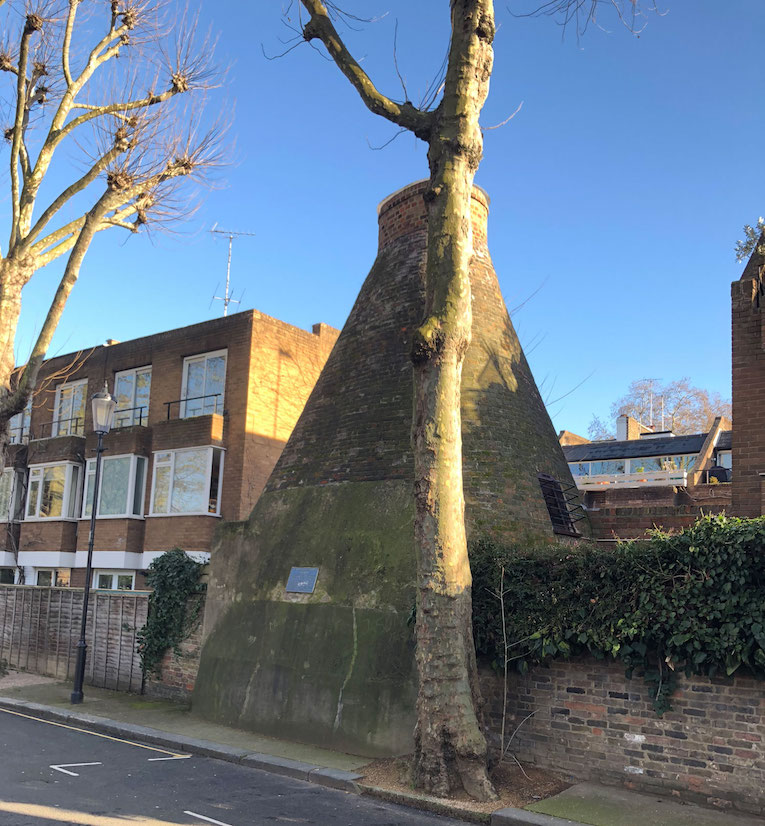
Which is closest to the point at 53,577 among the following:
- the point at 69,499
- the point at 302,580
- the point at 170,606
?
the point at 69,499

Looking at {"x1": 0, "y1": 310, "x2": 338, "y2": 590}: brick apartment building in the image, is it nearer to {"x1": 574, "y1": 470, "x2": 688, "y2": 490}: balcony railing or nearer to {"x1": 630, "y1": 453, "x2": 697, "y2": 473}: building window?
{"x1": 574, "y1": 470, "x2": 688, "y2": 490}: balcony railing

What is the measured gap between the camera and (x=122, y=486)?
23438 millimetres

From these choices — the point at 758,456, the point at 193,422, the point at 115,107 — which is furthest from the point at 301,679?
the point at 193,422

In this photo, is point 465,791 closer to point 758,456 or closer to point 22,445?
point 758,456

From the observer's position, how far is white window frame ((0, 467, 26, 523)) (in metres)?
26.4

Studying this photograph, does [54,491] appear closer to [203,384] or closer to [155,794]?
[203,384]

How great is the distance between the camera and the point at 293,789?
834 centimetres

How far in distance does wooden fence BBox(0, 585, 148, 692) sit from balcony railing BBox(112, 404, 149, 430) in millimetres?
7999

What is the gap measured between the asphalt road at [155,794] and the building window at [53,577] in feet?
51.5

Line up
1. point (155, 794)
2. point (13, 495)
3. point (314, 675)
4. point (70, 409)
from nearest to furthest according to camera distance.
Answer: point (155, 794)
point (314, 675)
point (13, 495)
point (70, 409)

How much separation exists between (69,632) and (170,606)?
12.2 feet

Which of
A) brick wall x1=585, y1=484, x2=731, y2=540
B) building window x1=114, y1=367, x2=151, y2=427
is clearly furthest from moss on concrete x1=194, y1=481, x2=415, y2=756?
building window x1=114, y1=367, x2=151, y2=427

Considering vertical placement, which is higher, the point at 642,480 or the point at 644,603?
the point at 642,480

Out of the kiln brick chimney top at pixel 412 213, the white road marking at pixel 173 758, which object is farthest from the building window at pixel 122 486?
the white road marking at pixel 173 758
